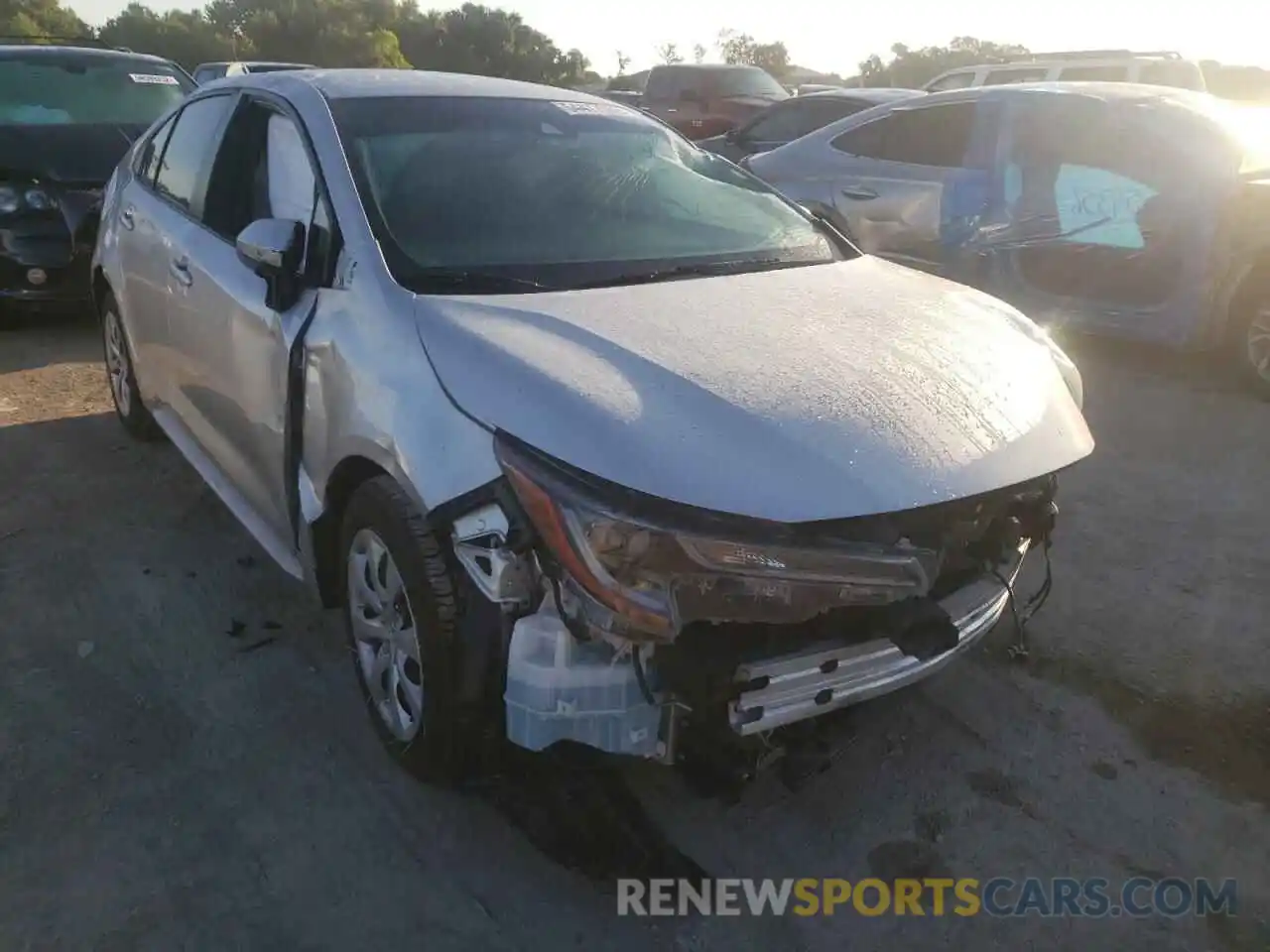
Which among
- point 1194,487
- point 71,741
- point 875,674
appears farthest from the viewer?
point 1194,487

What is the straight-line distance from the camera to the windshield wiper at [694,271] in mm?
3047

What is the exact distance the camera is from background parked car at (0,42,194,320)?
6.71 meters

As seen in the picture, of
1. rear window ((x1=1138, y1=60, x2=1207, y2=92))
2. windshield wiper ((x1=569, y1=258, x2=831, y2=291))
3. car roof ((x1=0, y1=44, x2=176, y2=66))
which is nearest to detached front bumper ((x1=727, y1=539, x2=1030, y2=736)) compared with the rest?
windshield wiper ((x1=569, y1=258, x2=831, y2=291))

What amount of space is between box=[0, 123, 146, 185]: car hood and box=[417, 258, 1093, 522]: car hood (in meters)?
5.36

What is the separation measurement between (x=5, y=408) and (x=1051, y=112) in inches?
241

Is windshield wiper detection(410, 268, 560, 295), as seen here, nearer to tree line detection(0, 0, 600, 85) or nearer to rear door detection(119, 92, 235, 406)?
rear door detection(119, 92, 235, 406)

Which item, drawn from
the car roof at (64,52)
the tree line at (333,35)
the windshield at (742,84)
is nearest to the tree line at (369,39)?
the tree line at (333,35)

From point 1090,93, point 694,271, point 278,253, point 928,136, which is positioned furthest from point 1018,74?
point 278,253

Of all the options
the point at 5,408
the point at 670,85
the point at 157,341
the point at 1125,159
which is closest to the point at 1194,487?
the point at 1125,159

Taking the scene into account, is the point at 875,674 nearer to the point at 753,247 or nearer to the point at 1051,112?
the point at 753,247

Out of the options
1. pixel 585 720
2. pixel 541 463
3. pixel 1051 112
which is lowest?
pixel 585 720

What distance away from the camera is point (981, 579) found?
8.98 feet

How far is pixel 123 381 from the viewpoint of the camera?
5.05m

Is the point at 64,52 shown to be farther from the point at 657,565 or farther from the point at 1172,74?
the point at 1172,74
